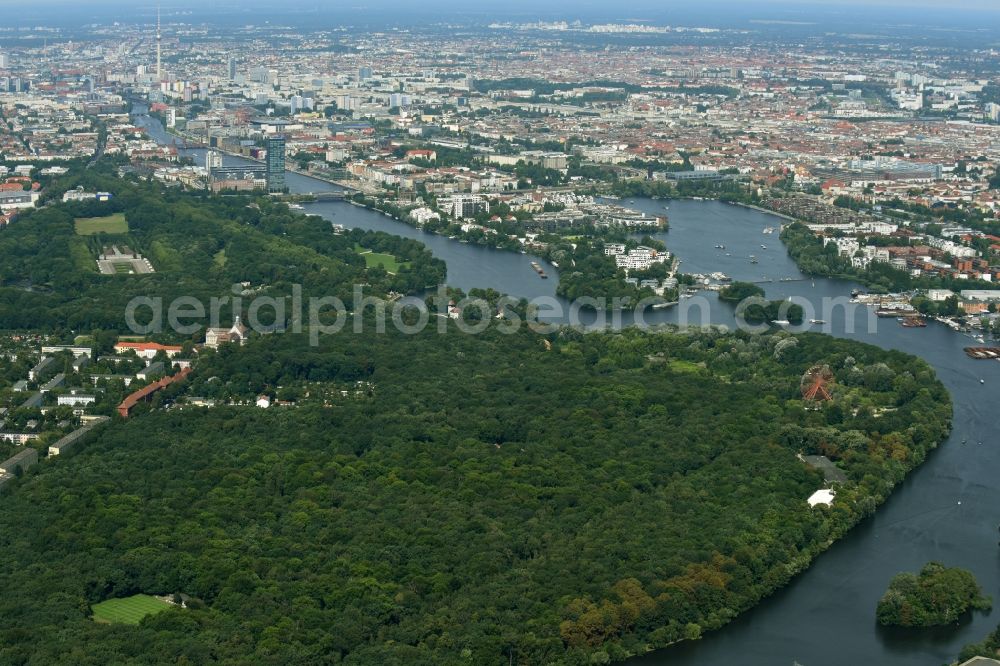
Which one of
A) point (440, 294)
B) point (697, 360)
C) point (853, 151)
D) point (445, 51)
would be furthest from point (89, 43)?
point (697, 360)

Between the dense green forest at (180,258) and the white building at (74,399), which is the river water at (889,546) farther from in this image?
the white building at (74,399)

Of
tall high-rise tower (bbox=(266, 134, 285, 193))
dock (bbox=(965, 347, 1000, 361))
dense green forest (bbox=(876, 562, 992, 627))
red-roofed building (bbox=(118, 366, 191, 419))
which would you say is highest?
tall high-rise tower (bbox=(266, 134, 285, 193))

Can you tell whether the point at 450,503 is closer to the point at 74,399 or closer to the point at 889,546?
the point at 889,546

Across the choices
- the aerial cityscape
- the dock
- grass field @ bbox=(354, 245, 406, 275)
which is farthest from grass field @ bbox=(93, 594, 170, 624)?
grass field @ bbox=(354, 245, 406, 275)

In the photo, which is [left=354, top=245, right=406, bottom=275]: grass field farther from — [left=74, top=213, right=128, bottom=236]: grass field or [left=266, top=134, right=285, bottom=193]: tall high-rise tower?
[left=266, top=134, right=285, bottom=193]: tall high-rise tower

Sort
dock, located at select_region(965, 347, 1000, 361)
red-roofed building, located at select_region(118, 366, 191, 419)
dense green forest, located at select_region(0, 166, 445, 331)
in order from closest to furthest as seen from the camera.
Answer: red-roofed building, located at select_region(118, 366, 191, 419) → dock, located at select_region(965, 347, 1000, 361) → dense green forest, located at select_region(0, 166, 445, 331)

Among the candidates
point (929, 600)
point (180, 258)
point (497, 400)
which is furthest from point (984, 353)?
point (180, 258)
